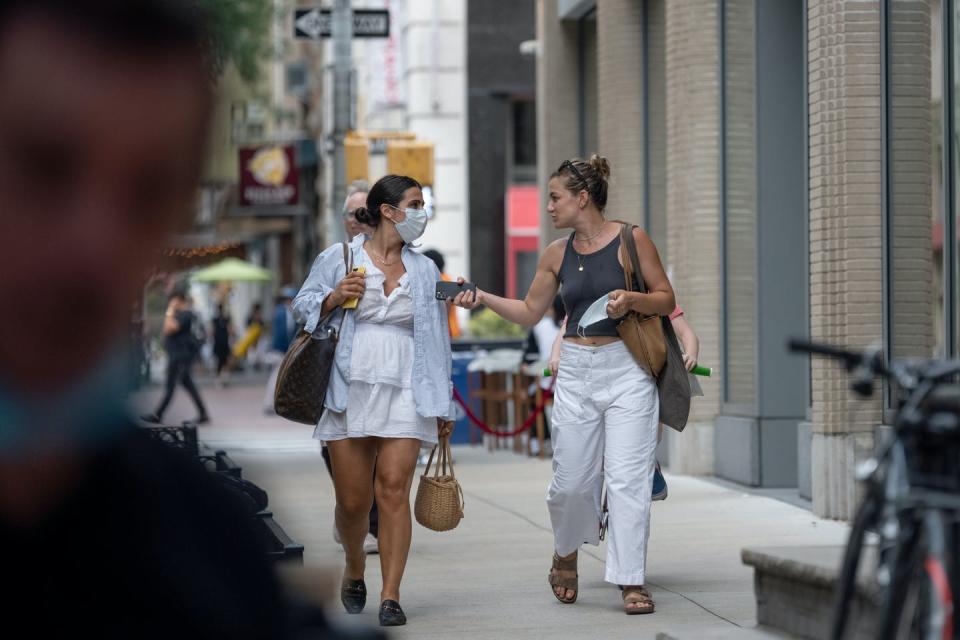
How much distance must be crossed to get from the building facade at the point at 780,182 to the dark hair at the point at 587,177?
2.40 metres

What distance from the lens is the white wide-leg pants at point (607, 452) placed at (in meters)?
6.96

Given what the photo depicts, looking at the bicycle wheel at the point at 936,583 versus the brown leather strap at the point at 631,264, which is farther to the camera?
the brown leather strap at the point at 631,264

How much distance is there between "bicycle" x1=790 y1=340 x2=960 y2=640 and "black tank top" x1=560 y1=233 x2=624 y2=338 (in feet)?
12.0

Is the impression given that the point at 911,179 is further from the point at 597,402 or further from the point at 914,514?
the point at 914,514

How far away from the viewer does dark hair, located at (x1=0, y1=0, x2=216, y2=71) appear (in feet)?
2.09

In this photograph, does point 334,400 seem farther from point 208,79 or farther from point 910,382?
point 208,79

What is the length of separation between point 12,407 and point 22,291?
0.05 m

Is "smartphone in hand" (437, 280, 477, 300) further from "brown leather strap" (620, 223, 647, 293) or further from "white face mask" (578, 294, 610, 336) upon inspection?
"brown leather strap" (620, 223, 647, 293)

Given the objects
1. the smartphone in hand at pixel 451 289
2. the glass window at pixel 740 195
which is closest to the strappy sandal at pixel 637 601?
the smartphone in hand at pixel 451 289

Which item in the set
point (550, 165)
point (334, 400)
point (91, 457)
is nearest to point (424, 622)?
point (334, 400)

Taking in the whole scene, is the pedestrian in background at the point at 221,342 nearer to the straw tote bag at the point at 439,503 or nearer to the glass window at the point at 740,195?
the glass window at the point at 740,195

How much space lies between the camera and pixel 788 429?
1152 centimetres

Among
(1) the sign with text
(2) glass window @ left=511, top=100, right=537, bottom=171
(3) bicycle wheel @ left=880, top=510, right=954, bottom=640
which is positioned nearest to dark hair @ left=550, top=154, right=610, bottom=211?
(3) bicycle wheel @ left=880, top=510, right=954, bottom=640

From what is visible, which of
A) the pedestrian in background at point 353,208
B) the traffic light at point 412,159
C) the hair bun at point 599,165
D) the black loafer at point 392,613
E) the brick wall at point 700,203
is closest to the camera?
the black loafer at point 392,613
